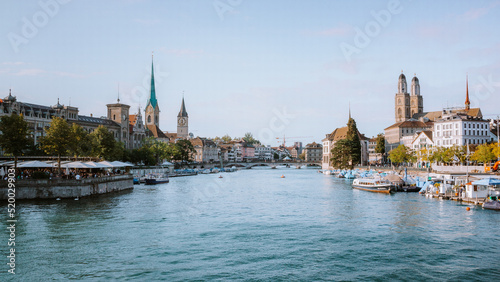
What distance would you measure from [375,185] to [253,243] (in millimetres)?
36719

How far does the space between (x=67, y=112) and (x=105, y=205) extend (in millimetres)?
59332

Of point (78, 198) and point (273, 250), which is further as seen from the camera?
point (78, 198)

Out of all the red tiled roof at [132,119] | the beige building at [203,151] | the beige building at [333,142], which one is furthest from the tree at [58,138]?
the beige building at [203,151]

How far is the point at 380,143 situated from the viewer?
469 feet

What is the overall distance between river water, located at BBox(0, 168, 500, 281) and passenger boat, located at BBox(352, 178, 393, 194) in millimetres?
15202

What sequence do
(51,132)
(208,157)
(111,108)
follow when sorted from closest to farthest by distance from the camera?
(51,132)
(111,108)
(208,157)

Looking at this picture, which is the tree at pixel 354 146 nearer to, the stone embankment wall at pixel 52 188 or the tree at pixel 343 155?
the tree at pixel 343 155

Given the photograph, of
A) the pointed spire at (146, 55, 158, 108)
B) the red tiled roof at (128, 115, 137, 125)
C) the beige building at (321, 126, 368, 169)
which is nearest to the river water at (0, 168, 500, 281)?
the red tiled roof at (128, 115, 137, 125)

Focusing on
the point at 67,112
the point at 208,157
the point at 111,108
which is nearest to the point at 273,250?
the point at 67,112

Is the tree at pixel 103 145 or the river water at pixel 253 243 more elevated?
the tree at pixel 103 145

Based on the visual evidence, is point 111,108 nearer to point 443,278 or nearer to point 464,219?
point 464,219

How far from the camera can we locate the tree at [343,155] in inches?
4633

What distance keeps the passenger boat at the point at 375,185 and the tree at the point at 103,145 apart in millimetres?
39410

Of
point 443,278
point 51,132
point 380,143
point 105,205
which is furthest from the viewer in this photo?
point 380,143
